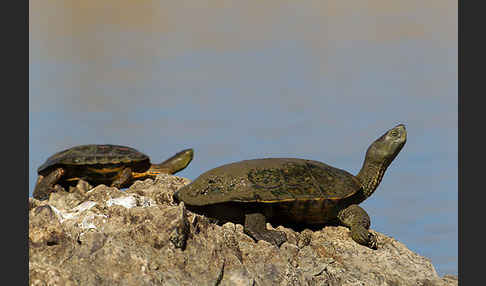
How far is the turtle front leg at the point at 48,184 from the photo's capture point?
386 inches

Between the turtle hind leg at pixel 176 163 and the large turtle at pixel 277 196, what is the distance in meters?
3.73

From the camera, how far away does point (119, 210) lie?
5961 mm

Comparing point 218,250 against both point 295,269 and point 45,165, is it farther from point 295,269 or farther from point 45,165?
point 45,165

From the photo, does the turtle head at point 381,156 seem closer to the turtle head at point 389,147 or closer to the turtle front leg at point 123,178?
the turtle head at point 389,147

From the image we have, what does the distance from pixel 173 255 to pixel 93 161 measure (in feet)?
16.5

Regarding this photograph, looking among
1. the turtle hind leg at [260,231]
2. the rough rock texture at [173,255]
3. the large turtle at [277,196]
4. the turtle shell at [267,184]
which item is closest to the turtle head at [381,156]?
the large turtle at [277,196]

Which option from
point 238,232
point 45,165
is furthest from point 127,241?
point 45,165

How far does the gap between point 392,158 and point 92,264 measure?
474 cm

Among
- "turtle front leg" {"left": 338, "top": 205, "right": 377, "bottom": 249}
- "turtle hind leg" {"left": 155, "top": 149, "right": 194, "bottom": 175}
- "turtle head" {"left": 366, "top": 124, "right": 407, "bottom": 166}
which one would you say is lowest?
"turtle front leg" {"left": 338, "top": 205, "right": 377, "bottom": 249}

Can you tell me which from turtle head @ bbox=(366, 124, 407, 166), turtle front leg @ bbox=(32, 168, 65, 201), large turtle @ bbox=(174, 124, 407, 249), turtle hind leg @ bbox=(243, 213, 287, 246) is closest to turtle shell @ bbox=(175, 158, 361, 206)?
large turtle @ bbox=(174, 124, 407, 249)

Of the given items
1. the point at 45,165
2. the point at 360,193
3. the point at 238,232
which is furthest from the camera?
the point at 45,165

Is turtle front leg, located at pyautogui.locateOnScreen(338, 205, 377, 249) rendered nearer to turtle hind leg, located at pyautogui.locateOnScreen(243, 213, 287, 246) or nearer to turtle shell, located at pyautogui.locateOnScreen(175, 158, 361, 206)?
turtle shell, located at pyautogui.locateOnScreen(175, 158, 361, 206)

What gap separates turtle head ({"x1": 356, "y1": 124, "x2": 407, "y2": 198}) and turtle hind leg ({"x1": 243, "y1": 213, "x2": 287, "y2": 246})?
1.95 metres

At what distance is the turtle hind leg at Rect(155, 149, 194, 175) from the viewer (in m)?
10.9
